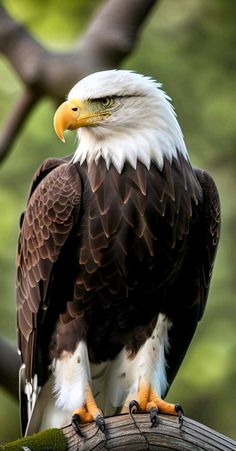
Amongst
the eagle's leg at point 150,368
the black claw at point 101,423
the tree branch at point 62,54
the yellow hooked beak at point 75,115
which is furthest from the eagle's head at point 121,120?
the tree branch at point 62,54

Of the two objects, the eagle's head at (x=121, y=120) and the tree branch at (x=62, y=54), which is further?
the tree branch at (x=62, y=54)

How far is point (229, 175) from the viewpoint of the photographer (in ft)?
35.6

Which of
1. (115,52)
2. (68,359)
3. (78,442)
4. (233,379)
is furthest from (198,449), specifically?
(233,379)

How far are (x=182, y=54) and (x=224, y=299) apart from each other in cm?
239

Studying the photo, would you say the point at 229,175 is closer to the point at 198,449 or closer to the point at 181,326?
the point at 181,326

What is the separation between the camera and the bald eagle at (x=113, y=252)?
17.9 feet

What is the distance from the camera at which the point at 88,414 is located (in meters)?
5.41

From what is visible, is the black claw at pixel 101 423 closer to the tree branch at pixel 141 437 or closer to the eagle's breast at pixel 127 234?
the tree branch at pixel 141 437

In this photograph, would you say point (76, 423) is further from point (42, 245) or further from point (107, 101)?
point (107, 101)

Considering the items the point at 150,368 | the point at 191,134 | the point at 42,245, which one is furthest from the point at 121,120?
the point at 191,134

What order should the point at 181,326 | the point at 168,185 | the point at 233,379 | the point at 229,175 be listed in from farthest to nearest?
the point at 229,175 → the point at 233,379 → the point at 181,326 → the point at 168,185

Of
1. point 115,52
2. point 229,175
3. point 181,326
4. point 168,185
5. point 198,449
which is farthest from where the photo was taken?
point 229,175

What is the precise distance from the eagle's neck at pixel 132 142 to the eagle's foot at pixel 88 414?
41.2 inches

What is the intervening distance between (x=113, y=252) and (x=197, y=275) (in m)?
0.52
